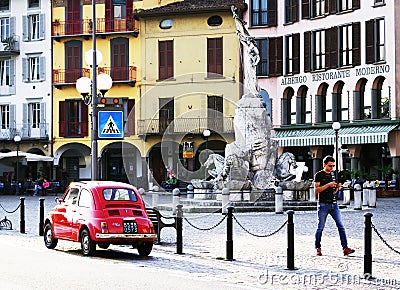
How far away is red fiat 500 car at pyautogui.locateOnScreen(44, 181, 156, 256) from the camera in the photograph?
58.2 feet

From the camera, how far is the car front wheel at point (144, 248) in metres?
18.2

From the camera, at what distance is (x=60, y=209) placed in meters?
19.6

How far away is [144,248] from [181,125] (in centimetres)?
4283

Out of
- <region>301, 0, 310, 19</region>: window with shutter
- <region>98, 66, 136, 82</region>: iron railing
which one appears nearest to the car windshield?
<region>301, 0, 310, 19</region>: window with shutter

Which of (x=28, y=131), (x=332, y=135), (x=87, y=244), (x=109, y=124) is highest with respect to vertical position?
(x=28, y=131)

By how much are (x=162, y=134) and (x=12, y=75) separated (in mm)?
12009

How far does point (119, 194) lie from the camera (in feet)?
61.5

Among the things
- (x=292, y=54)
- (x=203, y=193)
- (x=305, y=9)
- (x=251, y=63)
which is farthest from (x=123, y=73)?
(x=203, y=193)

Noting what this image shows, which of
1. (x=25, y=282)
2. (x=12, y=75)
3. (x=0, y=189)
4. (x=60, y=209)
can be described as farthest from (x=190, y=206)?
(x=12, y=75)

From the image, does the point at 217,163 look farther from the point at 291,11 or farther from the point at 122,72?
the point at 122,72

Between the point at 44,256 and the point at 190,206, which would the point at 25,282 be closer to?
the point at 44,256

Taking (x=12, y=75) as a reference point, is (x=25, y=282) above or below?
below

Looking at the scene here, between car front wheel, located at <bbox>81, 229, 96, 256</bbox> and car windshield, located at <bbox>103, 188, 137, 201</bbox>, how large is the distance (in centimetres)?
80

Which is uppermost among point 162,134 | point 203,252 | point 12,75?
point 12,75
